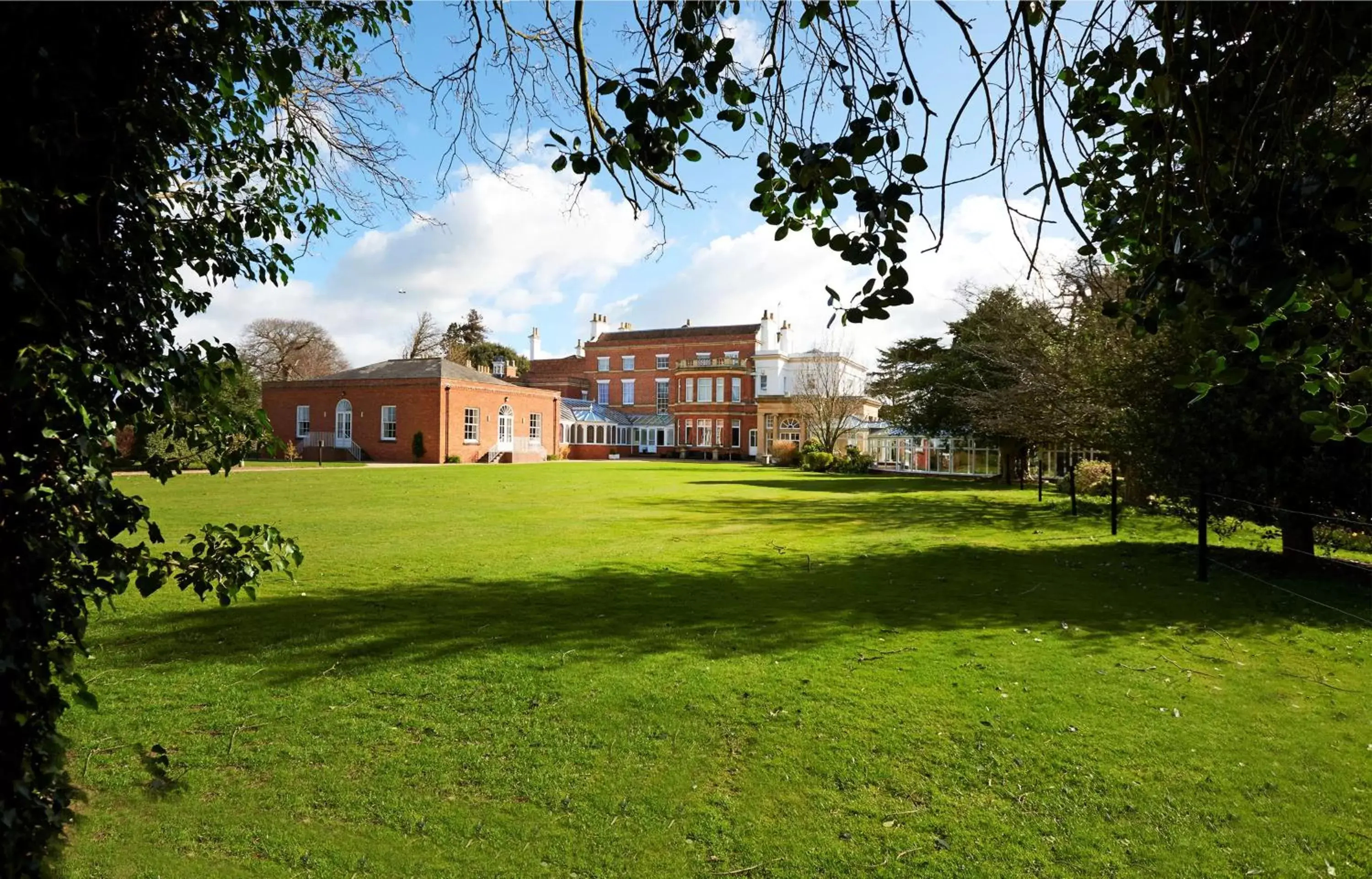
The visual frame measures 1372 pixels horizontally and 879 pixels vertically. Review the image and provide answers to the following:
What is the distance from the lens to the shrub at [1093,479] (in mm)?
19922

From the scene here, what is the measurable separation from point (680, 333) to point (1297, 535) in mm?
50336

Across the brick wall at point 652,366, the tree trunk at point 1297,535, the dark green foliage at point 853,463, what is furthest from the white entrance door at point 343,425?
the tree trunk at point 1297,535

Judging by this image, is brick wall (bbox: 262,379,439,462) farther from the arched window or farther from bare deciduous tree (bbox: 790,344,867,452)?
bare deciduous tree (bbox: 790,344,867,452)

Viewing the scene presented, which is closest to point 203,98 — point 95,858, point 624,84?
point 624,84

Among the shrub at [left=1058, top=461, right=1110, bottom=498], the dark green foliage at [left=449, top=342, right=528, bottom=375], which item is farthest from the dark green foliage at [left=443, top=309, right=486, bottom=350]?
the shrub at [left=1058, top=461, right=1110, bottom=498]

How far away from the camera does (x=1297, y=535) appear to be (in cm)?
918

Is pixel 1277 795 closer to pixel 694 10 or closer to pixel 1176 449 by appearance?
pixel 694 10

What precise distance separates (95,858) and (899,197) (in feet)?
13.0

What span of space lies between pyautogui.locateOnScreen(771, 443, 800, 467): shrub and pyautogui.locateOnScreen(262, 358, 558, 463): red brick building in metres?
15.3

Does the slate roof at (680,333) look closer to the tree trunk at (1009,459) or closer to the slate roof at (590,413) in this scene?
the slate roof at (590,413)

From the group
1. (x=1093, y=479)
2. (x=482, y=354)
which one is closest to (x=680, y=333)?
(x=482, y=354)

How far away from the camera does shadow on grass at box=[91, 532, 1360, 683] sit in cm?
577

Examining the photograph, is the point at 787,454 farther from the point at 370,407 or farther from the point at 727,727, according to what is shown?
the point at 727,727

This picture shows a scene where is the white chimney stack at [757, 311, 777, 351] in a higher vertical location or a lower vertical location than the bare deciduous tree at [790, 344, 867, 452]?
higher
